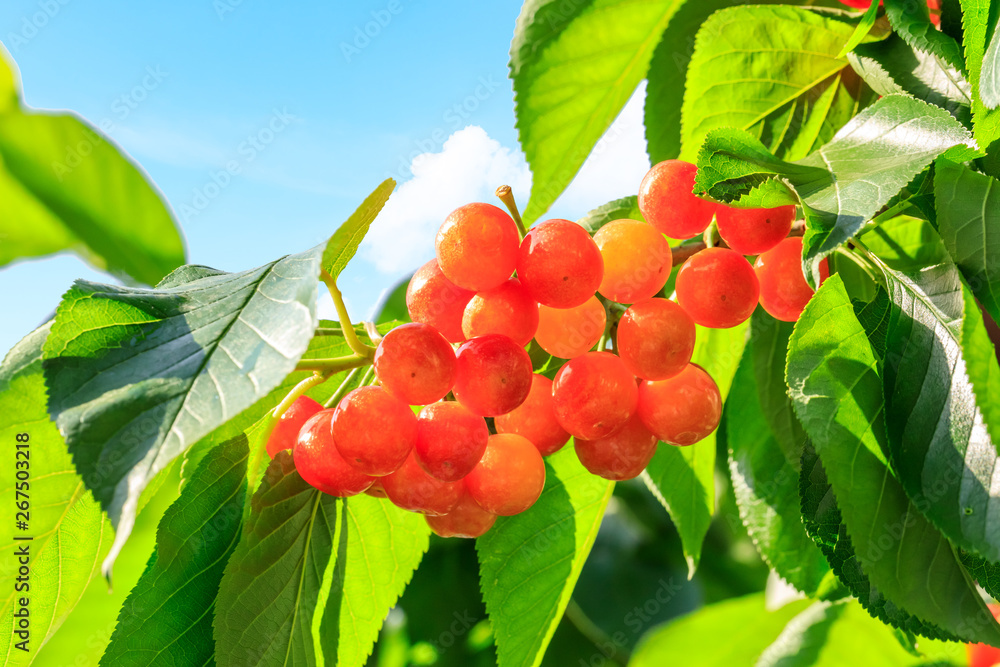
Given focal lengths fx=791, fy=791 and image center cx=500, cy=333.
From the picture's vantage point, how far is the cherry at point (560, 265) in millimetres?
652

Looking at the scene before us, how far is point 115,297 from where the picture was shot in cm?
59

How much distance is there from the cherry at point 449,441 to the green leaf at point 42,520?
358 millimetres

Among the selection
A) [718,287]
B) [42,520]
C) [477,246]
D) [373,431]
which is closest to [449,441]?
[373,431]

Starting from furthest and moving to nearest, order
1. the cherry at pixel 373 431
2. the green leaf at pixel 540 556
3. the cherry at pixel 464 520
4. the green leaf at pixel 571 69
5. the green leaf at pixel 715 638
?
1. the green leaf at pixel 715 638
2. the green leaf at pixel 571 69
3. the green leaf at pixel 540 556
4. the cherry at pixel 464 520
5. the cherry at pixel 373 431

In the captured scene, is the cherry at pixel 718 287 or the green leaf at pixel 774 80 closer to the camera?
the cherry at pixel 718 287

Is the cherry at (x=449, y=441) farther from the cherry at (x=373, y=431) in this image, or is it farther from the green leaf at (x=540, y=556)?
the green leaf at (x=540, y=556)

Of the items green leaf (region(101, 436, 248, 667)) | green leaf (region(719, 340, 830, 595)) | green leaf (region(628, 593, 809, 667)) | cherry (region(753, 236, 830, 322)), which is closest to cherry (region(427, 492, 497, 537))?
green leaf (region(101, 436, 248, 667))

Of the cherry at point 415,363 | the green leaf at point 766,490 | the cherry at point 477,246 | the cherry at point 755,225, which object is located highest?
the cherry at point 477,246

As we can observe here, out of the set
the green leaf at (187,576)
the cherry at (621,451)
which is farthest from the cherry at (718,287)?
the green leaf at (187,576)

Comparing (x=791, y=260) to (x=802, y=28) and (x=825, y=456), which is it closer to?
(x=825, y=456)

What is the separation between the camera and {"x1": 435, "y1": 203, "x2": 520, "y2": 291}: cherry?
66cm

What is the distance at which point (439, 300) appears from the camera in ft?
2.31

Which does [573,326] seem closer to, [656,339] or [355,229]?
[656,339]

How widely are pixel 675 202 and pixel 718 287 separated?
9 centimetres
